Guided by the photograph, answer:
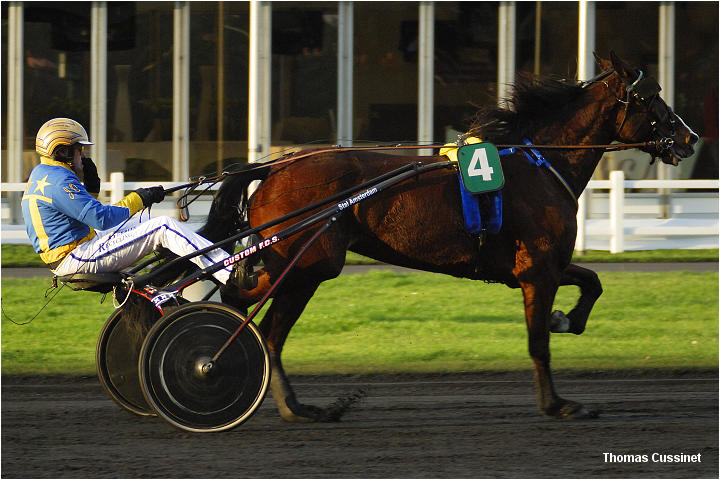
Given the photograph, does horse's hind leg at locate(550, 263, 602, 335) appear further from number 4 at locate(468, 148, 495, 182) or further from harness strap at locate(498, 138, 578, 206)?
number 4 at locate(468, 148, 495, 182)

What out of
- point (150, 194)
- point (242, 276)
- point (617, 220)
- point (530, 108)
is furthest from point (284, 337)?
point (617, 220)

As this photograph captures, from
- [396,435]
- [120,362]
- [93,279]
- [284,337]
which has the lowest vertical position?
[396,435]

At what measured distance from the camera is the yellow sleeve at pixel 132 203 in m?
5.61

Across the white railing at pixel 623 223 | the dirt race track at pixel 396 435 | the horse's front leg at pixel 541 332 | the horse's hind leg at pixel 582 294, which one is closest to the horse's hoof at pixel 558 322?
the horse's hind leg at pixel 582 294

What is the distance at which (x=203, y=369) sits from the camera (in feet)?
18.0

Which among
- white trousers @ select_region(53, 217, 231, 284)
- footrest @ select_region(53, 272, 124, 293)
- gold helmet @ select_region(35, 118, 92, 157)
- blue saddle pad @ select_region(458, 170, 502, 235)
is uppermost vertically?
gold helmet @ select_region(35, 118, 92, 157)

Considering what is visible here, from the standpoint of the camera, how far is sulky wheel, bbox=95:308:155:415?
19.4 ft

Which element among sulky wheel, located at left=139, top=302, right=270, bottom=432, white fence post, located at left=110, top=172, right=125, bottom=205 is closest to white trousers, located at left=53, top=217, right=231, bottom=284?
sulky wheel, located at left=139, top=302, right=270, bottom=432

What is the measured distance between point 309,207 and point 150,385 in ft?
4.05

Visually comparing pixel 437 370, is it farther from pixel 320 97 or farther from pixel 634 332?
pixel 320 97

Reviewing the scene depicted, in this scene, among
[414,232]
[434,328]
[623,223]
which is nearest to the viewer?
[414,232]

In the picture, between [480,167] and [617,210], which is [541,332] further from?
[617,210]

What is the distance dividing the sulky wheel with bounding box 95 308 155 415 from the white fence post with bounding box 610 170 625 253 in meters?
7.74

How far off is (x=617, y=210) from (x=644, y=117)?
20.5ft
